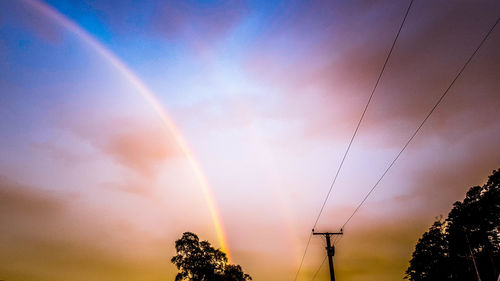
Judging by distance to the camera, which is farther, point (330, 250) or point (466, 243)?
point (466, 243)

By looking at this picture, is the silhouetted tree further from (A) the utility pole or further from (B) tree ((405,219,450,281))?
(A) the utility pole

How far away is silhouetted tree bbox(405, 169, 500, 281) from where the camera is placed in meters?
40.3

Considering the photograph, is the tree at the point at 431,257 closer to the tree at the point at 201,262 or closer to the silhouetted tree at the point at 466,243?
the silhouetted tree at the point at 466,243

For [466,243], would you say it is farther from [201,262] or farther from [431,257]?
[201,262]

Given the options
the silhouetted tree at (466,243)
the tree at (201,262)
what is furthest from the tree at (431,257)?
the tree at (201,262)

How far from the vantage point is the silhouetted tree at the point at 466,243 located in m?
40.3

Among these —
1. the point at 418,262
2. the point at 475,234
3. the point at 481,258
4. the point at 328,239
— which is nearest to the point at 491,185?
the point at 475,234

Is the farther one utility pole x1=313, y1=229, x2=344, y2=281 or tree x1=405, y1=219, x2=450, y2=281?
tree x1=405, y1=219, x2=450, y2=281

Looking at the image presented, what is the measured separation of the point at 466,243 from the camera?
45.4 meters

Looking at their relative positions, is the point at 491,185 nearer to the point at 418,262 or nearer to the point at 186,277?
the point at 418,262

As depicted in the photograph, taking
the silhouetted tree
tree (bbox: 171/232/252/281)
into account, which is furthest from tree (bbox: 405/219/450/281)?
tree (bbox: 171/232/252/281)

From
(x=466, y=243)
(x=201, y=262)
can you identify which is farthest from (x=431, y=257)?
(x=201, y=262)

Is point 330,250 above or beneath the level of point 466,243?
beneath

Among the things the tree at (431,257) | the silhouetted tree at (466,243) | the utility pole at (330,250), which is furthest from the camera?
the tree at (431,257)
